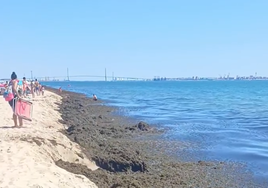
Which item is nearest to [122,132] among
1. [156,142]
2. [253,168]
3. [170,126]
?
[156,142]

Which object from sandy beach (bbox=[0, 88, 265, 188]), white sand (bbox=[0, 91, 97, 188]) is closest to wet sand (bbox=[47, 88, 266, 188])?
sandy beach (bbox=[0, 88, 265, 188])

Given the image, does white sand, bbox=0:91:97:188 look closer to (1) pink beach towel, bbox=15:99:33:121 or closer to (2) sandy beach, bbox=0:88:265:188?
(2) sandy beach, bbox=0:88:265:188

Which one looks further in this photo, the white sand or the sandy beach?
the sandy beach

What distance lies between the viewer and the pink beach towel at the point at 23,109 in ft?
38.7

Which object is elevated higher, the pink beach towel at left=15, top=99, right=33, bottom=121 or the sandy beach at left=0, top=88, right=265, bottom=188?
the pink beach towel at left=15, top=99, right=33, bottom=121

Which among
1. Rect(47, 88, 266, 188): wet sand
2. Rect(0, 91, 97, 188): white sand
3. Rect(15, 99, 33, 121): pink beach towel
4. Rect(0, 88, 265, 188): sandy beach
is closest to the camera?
Rect(0, 91, 97, 188): white sand

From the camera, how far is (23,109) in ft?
39.5

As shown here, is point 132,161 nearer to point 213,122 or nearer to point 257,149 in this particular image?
point 257,149

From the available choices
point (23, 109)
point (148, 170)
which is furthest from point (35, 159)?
point (23, 109)

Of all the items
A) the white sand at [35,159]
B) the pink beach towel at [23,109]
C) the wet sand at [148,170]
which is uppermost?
the pink beach towel at [23,109]

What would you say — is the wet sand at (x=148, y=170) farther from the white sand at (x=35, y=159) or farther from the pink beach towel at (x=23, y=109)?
the pink beach towel at (x=23, y=109)

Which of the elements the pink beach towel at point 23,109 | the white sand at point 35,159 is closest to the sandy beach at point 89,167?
the white sand at point 35,159

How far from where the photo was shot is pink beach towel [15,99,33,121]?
11.8 meters

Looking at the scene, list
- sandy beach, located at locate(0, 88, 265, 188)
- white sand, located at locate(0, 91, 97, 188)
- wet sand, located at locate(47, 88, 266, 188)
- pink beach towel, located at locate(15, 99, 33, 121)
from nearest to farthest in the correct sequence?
1. white sand, located at locate(0, 91, 97, 188)
2. sandy beach, located at locate(0, 88, 265, 188)
3. wet sand, located at locate(47, 88, 266, 188)
4. pink beach towel, located at locate(15, 99, 33, 121)
